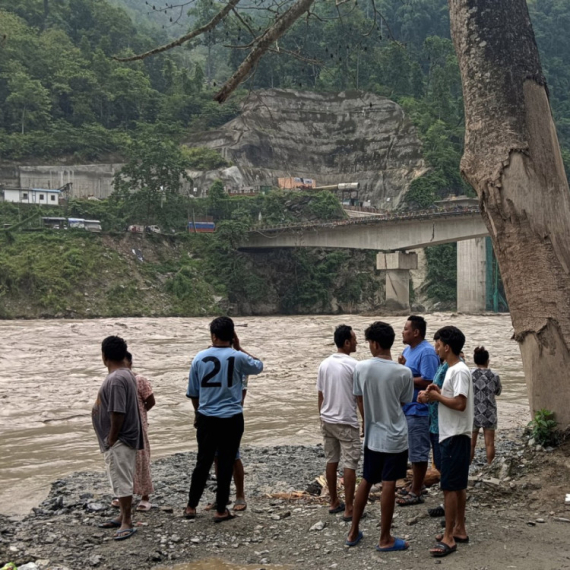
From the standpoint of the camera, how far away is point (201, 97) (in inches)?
3423

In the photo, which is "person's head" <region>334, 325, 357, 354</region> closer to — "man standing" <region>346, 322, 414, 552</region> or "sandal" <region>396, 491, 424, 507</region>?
"man standing" <region>346, 322, 414, 552</region>

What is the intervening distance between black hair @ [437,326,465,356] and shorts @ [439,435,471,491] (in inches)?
25.1

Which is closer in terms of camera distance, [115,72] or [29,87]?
[29,87]

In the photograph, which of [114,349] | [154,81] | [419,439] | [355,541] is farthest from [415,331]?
[154,81]

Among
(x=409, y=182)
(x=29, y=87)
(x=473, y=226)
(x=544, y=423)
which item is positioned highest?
(x=29, y=87)

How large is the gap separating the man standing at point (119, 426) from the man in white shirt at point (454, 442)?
235 cm

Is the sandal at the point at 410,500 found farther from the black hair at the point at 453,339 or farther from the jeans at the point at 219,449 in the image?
the black hair at the point at 453,339

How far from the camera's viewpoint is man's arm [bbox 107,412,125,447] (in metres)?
5.66

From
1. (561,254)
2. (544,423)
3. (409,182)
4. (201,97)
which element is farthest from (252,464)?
(201,97)

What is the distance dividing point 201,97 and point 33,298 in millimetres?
45606

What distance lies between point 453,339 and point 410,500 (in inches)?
68.1

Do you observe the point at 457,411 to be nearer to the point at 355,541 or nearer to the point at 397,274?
the point at 355,541

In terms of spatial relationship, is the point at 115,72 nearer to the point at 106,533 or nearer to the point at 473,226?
the point at 473,226

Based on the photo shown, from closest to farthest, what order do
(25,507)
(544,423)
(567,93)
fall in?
(544,423) → (25,507) → (567,93)
